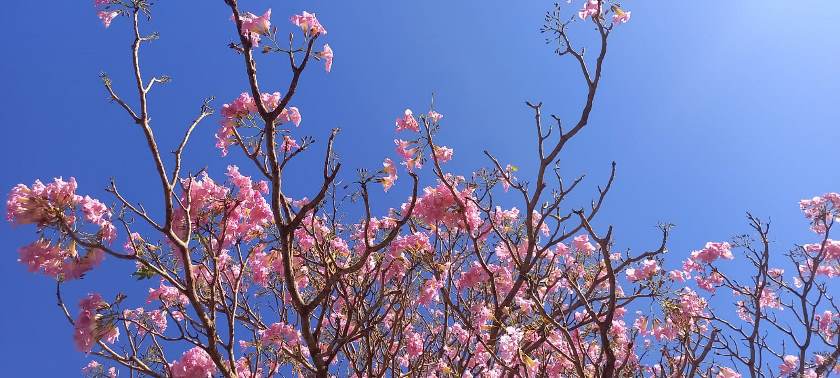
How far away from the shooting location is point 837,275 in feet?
25.2

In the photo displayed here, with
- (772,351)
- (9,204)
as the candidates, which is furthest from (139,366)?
(772,351)

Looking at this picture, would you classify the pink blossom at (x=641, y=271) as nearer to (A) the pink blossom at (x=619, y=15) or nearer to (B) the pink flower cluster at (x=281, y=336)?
(A) the pink blossom at (x=619, y=15)

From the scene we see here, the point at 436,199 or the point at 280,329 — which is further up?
the point at 436,199

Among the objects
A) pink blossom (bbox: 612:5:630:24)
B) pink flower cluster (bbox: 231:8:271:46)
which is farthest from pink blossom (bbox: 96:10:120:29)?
pink blossom (bbox: 612:5:630:24)

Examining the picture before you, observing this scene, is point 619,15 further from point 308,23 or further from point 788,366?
point 788,366

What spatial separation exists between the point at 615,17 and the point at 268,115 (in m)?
3.36

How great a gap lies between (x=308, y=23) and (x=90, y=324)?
250 cm

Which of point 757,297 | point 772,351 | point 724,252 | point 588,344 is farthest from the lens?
point 724,252

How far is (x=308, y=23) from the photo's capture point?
3.37 meters

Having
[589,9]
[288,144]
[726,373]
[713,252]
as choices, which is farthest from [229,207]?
[713,252]

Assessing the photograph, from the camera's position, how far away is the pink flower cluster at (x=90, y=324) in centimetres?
340

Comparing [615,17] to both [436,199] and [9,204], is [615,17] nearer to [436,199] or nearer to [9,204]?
[436,199]

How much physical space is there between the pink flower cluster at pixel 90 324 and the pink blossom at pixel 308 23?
7.54ft

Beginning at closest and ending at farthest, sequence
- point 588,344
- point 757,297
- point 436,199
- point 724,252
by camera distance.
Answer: point 436,199, point 757,297, point 588,344, point 724,252
